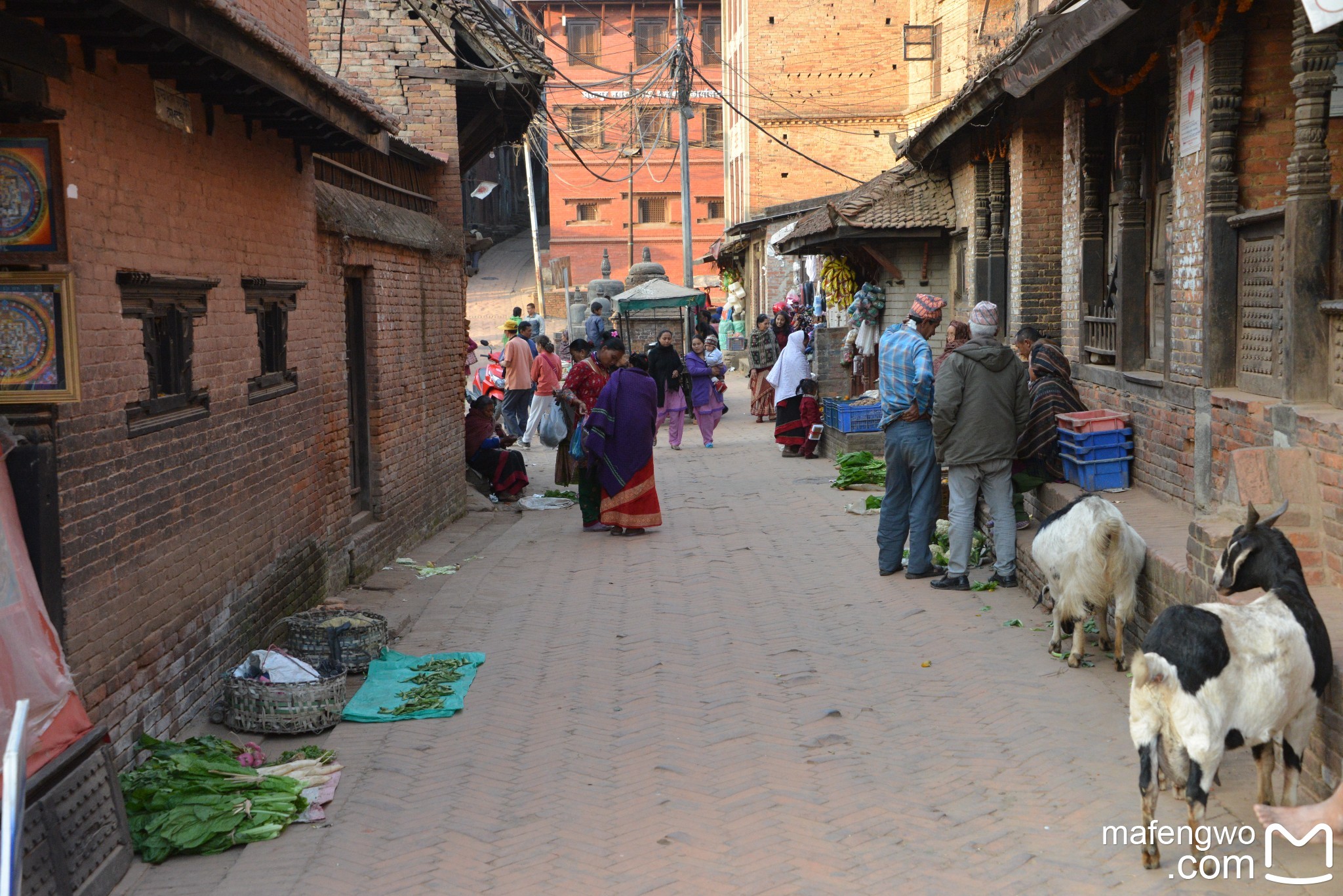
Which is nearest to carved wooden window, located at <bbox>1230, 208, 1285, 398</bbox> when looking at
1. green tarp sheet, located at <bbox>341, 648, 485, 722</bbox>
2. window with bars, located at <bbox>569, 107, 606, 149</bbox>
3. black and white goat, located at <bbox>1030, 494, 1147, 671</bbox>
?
black and white goat, located at <bbox>1030, 494, 1147, 671</bbox>

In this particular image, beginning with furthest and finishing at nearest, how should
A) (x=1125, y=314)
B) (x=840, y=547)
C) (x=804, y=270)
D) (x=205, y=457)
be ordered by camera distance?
(x=804, y=270)
(x=840, y=547)
(x=1125, y=314)
(x=205, y=457)

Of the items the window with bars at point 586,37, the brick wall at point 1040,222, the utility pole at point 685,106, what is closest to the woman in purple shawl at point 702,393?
the brick wall at point 1040,222

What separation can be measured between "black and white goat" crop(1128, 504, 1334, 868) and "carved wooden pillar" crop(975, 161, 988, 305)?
10251mm

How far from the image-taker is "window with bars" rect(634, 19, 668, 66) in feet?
174

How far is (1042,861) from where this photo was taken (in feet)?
15.1

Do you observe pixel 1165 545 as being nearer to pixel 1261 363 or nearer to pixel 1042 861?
pixel 1261 363

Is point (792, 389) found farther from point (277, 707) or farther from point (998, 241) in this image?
point (277, 707)

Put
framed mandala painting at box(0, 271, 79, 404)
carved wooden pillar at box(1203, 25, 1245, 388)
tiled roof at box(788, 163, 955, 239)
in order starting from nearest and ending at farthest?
framed mandala painting at box(0, 271, 79, 404)
carved wooden pillar at box(1203, 25, 1245, 388)
tiled roof at box(788, 163, 955, 239)

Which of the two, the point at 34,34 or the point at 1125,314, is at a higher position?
the point at 34,34

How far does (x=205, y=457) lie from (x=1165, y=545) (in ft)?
18.2

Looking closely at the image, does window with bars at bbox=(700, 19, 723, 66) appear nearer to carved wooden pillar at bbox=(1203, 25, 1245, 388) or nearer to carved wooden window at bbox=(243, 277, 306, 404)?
carved wooden window at bbox=(243, 277, 306, 404)

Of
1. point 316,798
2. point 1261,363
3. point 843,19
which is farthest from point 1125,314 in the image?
point 843,19

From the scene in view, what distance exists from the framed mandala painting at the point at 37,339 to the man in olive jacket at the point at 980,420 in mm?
6046

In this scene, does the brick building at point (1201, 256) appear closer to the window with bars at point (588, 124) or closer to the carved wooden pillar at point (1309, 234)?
the carved wooden pillar at point (1309, 234)
